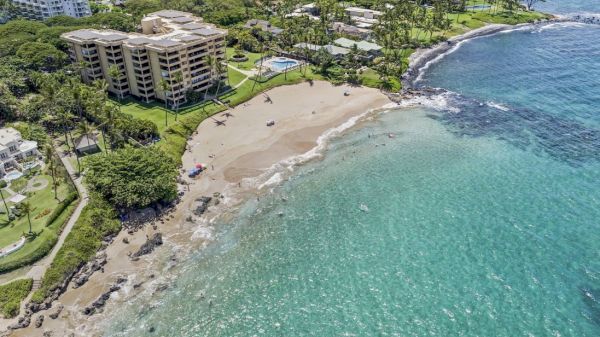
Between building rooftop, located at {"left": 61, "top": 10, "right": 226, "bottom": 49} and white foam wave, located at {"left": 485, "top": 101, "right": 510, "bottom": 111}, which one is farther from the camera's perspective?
white foam wave, located at {"left": 485, "top": 101, "right": 510, "bottom": 111}

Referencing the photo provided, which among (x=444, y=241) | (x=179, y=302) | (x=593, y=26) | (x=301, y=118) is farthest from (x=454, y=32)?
(x=179, y=302)

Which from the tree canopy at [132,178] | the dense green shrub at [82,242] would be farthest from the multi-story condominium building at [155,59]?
the dense green shrub at [82,242]

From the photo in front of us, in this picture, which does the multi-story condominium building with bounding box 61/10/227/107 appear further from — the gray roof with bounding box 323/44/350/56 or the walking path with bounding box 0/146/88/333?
the gray roof with bounding box 323/44/350/56

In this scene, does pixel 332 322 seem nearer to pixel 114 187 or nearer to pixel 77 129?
Result: pixel 114 187

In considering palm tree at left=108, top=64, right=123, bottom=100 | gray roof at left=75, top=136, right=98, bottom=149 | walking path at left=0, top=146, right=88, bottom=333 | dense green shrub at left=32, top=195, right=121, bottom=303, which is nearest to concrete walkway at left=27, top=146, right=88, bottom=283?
walking path at left=0, top=146, right=88, bottom=333

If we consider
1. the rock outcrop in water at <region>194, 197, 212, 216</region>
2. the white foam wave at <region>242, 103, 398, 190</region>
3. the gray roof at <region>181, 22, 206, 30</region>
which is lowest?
the rock outcrop in water at <region>194, 197, 212, 216</region>
